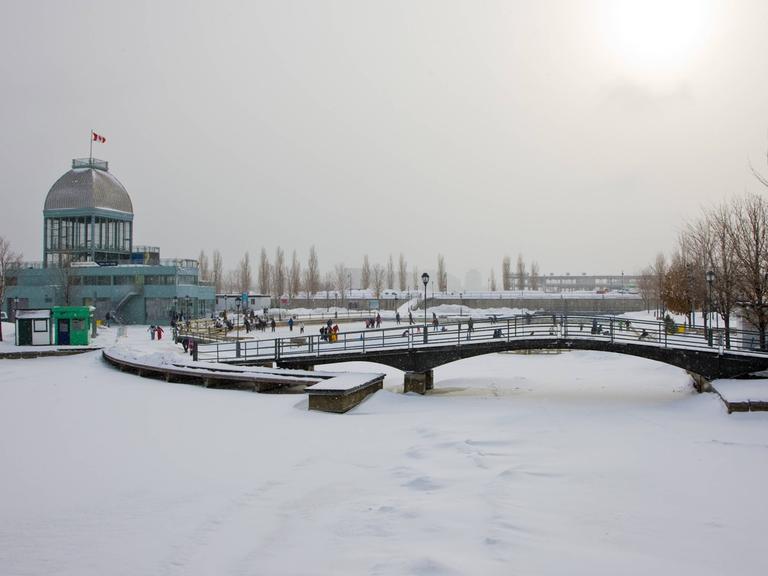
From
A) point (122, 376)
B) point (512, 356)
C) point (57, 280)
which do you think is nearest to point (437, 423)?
point (122, 376)

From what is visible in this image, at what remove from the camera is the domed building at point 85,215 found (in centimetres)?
6769

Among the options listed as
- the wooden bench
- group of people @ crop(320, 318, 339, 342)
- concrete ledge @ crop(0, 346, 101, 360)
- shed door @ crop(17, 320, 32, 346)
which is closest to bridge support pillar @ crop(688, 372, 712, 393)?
the wooden bench

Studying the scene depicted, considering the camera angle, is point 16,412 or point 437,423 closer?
point 437,423

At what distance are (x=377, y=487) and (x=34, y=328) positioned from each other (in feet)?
114

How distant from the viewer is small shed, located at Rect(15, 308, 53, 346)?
40.1 meters

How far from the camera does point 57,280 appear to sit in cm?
6425

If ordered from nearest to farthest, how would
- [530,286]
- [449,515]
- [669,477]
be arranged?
[449,515], [669,477], [530,286]

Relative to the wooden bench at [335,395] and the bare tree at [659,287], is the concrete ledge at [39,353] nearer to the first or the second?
the wooden bench at [335,395]

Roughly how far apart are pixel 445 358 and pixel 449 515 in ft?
52.0

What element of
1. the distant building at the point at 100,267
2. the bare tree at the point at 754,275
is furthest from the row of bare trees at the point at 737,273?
the distant building at the point at 100,267

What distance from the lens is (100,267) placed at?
6397 cm

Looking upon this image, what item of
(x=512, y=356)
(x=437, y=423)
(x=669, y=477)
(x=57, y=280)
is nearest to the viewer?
(x=669, y=477)

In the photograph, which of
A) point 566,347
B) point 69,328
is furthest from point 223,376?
point 69,328

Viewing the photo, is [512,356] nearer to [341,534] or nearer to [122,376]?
[122,376]
